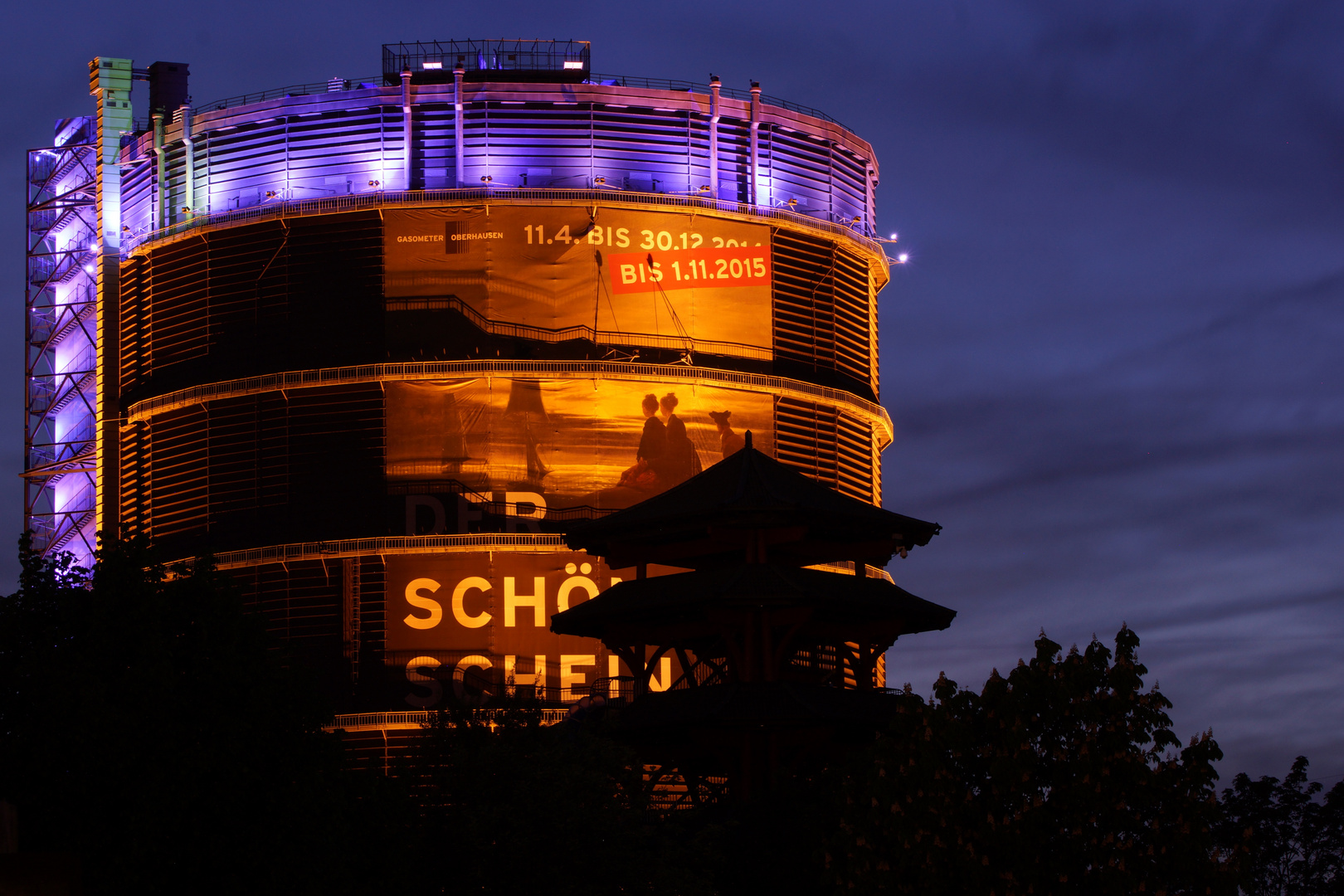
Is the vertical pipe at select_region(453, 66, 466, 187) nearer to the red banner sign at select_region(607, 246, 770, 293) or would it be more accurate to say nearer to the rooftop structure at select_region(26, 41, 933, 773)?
the rooftop structure at select_region(26, 41, 933, 773)

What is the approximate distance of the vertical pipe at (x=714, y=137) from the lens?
63.4 meters

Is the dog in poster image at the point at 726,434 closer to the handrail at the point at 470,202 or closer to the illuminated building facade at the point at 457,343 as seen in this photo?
the illuminated building facade at the point at 457,343

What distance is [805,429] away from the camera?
6297 centimetres

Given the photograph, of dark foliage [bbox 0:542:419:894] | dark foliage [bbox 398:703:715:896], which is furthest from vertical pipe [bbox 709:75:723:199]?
dark foliage [bbox 0:542:419:894]

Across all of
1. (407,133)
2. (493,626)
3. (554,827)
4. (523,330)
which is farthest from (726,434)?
(554,827)

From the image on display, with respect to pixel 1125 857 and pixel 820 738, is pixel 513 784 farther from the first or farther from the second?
pixel 1125 857

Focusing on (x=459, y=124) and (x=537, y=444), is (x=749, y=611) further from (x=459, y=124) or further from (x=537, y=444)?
(x=459, y=124)

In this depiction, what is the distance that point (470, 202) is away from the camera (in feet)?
200

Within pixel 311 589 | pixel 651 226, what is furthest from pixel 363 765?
pixel 651 226

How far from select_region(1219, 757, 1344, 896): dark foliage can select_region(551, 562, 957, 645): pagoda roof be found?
1328 cm

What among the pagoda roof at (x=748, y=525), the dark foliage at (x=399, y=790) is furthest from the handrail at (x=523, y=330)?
the dark foliage at (x=399, y=790)

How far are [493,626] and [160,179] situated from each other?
19.4 metres

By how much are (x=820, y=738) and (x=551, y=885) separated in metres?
9.96

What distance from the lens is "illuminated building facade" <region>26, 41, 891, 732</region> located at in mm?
58719
